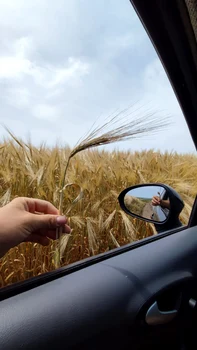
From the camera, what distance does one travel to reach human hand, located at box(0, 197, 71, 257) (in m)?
0.86

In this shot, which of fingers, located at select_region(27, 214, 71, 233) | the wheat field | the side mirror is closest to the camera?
fingers, located at select_region(27, 214, 71, 233)

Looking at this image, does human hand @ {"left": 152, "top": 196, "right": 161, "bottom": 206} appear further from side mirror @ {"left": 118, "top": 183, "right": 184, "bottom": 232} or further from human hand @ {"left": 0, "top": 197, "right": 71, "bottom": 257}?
human hand @ {"left": 0, "top": 197, "right": 71, "bottom": 257}

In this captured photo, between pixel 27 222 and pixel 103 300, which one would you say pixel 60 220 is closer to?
pixel 27 222

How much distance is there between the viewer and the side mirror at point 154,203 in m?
1.49

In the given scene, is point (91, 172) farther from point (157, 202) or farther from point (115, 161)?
point (157, 202)

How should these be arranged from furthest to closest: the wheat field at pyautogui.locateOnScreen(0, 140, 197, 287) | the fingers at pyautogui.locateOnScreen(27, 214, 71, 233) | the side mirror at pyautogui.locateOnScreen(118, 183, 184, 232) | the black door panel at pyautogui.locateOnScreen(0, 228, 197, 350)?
the side mirror at pyautogui.locateOnScreen(118, 183, 184, 232) < the wheat field at pyautogui.locateOnScreen(0, 140, 197, 287) < the fingers at pyautogui.locateOnScreen(27, 214, 71, 233) < the black door panel at pyautogui.locateOnScreen(0, 228, 197, 350)

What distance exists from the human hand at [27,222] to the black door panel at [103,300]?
14 cm

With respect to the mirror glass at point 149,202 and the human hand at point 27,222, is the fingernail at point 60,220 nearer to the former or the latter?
the human hand at point 27,222

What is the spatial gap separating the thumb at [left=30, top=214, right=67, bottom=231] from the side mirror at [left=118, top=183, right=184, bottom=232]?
57cm

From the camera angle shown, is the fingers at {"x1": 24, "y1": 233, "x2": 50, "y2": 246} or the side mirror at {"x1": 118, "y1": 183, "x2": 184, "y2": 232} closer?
the fingers at {"x1": 24, "y1": 233, "x2": 50, "y2": 246}

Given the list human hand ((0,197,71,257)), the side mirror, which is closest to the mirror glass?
the side mirror

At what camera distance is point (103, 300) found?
958 mm

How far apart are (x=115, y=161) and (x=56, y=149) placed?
0.42 meters

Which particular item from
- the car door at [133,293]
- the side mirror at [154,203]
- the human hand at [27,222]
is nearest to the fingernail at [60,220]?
the human hand at [27,222]
